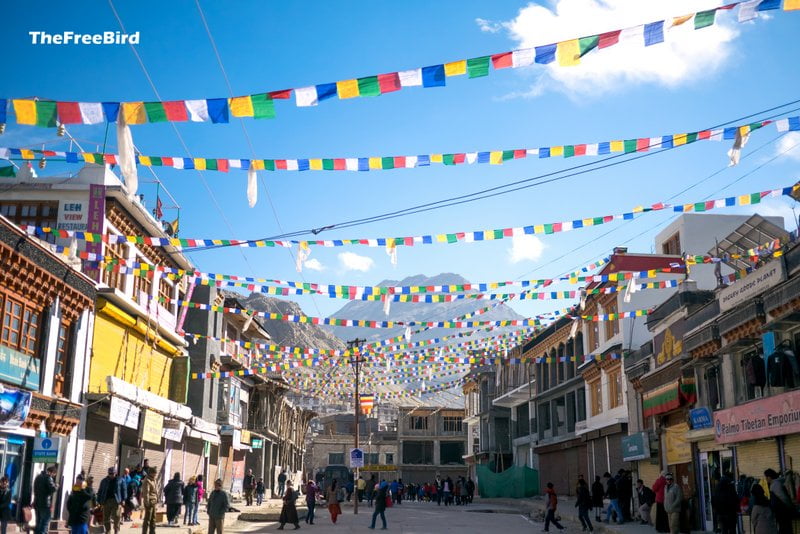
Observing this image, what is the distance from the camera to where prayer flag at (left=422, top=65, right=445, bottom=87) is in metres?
10.8

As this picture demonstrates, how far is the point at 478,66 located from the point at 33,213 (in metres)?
18.5

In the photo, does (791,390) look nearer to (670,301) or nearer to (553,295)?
(553,295)

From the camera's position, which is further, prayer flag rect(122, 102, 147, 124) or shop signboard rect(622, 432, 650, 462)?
shop signboard rect(622, 432, 650, 462)

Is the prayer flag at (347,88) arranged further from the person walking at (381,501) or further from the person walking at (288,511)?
the person walking at (381,501)

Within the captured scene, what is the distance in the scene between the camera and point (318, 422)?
99.8m

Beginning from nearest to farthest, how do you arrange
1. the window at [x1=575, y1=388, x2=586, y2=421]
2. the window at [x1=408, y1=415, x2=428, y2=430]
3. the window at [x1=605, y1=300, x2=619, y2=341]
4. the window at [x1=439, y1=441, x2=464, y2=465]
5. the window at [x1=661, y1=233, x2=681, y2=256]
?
the window at [x1=605, y1=300, x2=619, y2=341] < the window at [x1=661, y1=233, x2=681, y2=256] < the window at [x1=575, y1=388, x2=586, y2=421] < the window at [x1=439, y1=441, x2=464, y2=465] < the window at [x1=408, y1=415, x2=428, y2=430]

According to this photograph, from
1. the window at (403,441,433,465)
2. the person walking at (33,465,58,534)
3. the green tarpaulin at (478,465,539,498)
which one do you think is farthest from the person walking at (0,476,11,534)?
the window at (403,441,433,465)

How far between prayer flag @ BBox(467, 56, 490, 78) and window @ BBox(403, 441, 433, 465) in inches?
2932

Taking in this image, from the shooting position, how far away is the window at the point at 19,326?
18547 mm

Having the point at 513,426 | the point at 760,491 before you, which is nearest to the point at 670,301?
the point at 760,491

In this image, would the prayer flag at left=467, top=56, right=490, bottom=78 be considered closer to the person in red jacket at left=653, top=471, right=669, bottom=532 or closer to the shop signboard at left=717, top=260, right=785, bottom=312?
the shop signboard at left=717, top=260, right=785, bottom=312

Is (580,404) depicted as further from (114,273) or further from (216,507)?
(216,507)

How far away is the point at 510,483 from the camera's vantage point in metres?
49.2

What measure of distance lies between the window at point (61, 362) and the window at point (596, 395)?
977 inches
